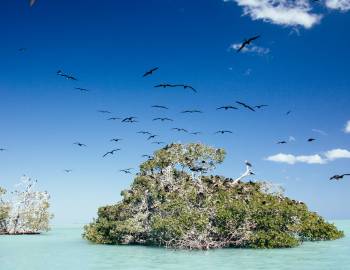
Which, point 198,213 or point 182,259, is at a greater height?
point 198,213

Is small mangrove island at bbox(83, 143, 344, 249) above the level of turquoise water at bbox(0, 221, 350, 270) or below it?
above

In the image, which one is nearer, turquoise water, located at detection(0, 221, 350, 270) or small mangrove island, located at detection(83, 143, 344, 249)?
turquoise water, located at detection(0, 221, 350, 270)

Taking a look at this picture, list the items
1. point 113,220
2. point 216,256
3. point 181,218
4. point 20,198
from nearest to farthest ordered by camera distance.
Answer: point 216,256, point 181,218, point 113,220, point 20,198

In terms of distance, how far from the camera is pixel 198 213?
2719cm

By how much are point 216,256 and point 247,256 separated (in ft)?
5.47

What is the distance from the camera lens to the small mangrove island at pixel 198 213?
89.4 ft

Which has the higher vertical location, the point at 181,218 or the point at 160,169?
the point at 160,169

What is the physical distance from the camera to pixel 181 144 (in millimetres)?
33281

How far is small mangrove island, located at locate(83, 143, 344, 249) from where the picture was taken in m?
27.2

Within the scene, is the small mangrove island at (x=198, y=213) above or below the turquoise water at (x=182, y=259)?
above

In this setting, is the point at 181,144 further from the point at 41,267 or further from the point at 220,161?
the point at 41,267

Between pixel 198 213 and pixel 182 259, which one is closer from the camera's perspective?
pixel 182 259

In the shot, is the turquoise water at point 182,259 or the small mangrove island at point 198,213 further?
the small mangrove island at point 198,213

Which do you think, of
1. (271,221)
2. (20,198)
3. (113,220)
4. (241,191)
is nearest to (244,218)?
(271,221)
